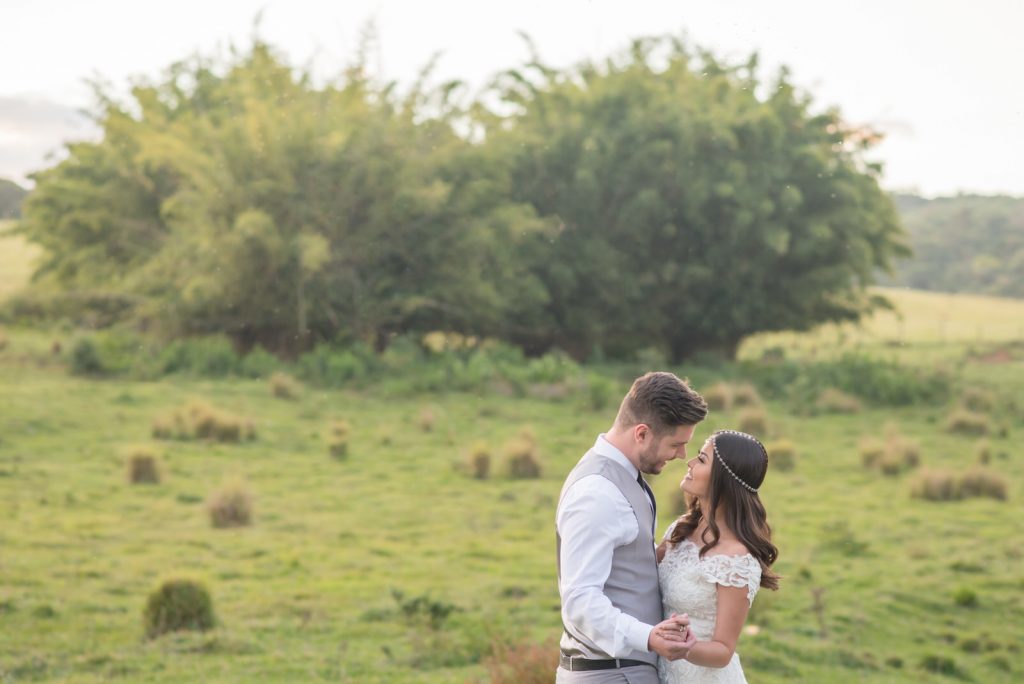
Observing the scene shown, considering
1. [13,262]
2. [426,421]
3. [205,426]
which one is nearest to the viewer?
[205,426]

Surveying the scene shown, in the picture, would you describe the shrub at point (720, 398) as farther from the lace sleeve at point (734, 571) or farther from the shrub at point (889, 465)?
the lace sleeve at point (734, 571)

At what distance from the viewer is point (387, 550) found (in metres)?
12.9

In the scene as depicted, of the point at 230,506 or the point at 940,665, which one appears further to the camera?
the point at 230,506

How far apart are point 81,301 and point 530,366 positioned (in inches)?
587

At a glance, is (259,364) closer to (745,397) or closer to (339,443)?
(339,443)

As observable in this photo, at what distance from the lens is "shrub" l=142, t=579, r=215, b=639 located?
9.62m

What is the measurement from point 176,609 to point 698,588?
6839 mm

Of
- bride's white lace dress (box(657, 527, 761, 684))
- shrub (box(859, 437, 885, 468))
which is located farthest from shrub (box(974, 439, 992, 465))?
bride's white lace dress (box(657, 527, 761, 684))

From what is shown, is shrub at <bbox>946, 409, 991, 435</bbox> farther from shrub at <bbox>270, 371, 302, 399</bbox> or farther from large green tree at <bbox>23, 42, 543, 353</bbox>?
shrub at <bbox>270, 371, 302, 399</bbox>

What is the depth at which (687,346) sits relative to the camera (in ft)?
117

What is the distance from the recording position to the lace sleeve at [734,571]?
3.70m

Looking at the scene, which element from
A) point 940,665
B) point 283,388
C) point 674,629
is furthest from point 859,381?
point 674,629

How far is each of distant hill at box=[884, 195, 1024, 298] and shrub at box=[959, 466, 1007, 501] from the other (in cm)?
5433

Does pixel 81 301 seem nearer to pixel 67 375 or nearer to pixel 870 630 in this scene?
pixel 67 375
